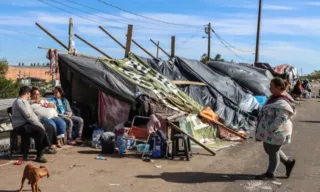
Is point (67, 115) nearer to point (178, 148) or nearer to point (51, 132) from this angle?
point (51, 132)

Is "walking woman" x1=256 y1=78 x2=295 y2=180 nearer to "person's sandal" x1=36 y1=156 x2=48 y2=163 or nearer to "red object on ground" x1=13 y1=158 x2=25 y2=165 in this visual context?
"person's sandal" x1=36 y1=156 x2=48 y2=163

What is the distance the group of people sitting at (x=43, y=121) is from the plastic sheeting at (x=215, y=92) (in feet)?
14.1

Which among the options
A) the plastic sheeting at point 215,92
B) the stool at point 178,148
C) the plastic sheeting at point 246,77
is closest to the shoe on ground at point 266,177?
the stool at point 178,148

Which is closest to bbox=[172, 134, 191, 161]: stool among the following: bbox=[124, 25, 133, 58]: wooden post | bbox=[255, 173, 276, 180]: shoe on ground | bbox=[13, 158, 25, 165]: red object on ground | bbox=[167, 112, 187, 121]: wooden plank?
bbox=[167, 112, 187, 121]: wooden plank

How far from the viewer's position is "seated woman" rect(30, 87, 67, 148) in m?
8.27

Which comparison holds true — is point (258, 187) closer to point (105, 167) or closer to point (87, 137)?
point (105, 167)

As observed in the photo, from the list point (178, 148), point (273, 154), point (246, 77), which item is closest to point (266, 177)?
point (273, 154)

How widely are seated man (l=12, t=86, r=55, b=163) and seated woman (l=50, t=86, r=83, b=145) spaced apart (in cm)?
163

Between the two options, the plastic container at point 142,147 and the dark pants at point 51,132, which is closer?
the dark pants at point 51,132

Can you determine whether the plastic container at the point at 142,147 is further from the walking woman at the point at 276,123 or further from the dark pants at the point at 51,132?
the walking woman at the point at 276,123

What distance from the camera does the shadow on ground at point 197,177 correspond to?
668 cm

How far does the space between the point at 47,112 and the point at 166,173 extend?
9.38 ft

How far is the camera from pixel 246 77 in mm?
17484

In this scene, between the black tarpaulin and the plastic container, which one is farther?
the black tarpaulin
